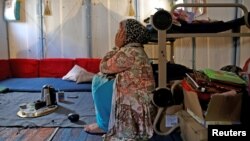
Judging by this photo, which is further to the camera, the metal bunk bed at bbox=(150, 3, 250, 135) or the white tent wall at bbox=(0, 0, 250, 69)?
the white tent wall at bbox=(0, 0, 250, 69)

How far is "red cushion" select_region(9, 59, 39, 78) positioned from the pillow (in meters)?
0.67

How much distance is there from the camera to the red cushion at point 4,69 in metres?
4.56

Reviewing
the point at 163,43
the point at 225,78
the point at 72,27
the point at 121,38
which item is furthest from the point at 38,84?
the point at 225,78

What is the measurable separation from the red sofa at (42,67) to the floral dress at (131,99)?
2529mm

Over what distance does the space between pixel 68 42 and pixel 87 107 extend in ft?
6.64

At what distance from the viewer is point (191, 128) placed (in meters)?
1.80

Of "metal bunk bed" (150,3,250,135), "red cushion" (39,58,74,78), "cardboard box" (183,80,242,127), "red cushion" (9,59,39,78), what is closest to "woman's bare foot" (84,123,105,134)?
"metal bunk bed" (150,3,250,135)

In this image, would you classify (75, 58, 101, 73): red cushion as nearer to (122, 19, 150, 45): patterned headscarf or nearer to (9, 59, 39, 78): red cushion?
(9, 59, 39, 78): red cushion

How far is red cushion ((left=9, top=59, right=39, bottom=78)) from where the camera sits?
481cm

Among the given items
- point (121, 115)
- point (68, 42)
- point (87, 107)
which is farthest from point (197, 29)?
point (68, 42)

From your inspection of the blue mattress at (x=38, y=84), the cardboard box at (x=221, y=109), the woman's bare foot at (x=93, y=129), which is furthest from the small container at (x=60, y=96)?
the cardboard box at (x=221, y=109)

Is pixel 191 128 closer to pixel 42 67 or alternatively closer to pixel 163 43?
pixel 163 43

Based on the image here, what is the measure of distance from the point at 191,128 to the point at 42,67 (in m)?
3.62

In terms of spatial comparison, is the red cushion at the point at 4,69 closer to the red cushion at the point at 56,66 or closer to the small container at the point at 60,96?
the red cushion at the point at 56,66
